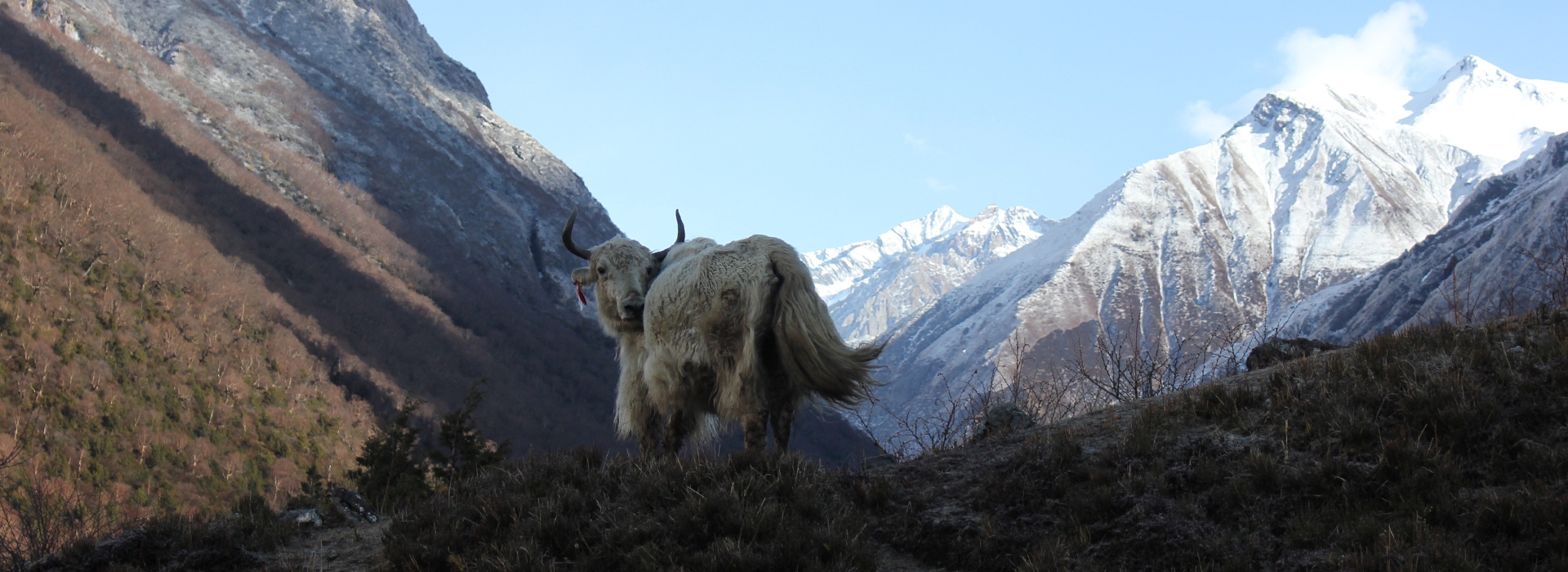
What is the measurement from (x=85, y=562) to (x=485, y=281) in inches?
4300

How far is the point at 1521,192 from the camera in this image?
4154 inches

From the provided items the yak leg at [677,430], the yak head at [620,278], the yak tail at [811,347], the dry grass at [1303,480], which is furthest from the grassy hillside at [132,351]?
the dry grass at [1303,480]

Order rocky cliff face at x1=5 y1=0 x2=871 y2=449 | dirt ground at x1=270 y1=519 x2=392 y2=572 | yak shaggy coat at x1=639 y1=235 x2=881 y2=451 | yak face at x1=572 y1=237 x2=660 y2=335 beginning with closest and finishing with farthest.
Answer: dirt ground at x1=270 y1=519 x2=392 y2=572 → yak shaggy coat at x1=639 y1=235 x2=881 y2=451 → yak face at x1=572 y1=237 x2=660 y2=335 → rocky cliff face at x1=5 y1=0 x2=871 y2=449

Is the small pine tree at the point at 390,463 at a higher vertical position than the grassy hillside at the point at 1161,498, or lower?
lower

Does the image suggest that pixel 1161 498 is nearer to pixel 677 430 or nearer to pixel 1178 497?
pixel 1178 497

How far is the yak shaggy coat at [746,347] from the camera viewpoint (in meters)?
6.54

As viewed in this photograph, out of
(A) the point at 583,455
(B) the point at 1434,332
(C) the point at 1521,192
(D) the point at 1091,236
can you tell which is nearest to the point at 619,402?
(A) the point at 583,455

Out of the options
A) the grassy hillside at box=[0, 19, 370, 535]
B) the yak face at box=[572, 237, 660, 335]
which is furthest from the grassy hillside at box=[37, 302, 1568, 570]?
the grassy hillside at box=[0, 19, 370, 535]

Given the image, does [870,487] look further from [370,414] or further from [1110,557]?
[370,414]

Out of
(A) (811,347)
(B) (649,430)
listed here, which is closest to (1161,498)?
(A) (811,347)

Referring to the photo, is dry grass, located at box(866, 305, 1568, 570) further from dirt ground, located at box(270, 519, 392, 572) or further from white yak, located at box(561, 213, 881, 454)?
dirt ground, located at box(270, 519, 392, 572)

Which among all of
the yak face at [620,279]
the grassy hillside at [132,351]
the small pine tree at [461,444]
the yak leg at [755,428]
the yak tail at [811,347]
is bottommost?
the grassy hillside at [132,351]

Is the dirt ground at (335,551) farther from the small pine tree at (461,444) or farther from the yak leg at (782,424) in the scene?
the small pine tree at (461,444)

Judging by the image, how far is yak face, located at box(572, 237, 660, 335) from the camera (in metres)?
7.50
